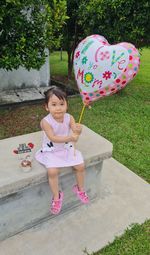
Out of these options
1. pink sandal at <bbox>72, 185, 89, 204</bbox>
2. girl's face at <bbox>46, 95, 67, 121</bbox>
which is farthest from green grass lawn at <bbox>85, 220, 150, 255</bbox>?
girl's face at <bbox>46, 95, 67, 121</bbox>

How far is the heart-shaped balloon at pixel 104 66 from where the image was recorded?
2.70 metres

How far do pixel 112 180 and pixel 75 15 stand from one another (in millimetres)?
4691

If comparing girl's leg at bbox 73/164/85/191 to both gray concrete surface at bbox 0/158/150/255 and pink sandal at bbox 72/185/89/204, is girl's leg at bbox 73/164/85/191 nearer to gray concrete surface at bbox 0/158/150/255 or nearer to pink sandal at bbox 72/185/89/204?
pink sandal at bbox 72/185/89/204

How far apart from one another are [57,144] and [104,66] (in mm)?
916

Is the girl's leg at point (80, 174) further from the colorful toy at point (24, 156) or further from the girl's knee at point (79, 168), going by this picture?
the colorful toy at point (24, 156)

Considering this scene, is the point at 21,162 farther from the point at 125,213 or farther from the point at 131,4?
the point at 131,4

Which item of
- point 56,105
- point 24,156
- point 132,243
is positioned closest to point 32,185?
point 24,156

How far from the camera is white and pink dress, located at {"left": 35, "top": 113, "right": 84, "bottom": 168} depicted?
9.33 ft

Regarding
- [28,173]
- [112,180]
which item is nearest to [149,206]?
[112,180]

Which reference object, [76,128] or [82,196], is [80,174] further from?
[76,128]

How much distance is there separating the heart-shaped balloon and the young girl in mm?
312

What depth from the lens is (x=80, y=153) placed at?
302 centimetres

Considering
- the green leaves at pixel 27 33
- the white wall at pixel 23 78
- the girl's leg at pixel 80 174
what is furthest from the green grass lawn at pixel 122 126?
the green leaves at pixel 27 33

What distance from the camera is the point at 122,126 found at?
557cm
